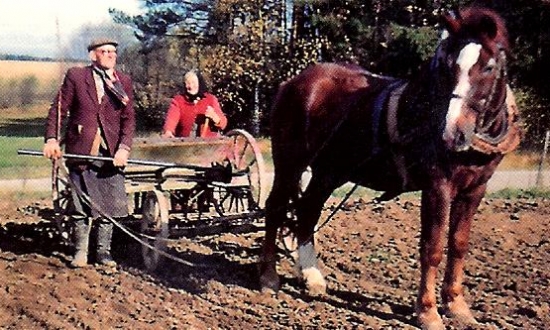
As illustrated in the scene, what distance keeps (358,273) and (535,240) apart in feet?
7.15

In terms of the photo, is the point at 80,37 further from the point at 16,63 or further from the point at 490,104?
the point at 490,104

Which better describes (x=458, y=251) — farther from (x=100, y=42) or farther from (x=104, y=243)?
(x=100, y=42)

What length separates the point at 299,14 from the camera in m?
20.0

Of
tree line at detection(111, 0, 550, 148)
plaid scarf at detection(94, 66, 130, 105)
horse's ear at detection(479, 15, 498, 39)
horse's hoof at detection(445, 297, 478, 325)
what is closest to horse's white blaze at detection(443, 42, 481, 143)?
horse's ear at detection(479, 15, 498, 39)

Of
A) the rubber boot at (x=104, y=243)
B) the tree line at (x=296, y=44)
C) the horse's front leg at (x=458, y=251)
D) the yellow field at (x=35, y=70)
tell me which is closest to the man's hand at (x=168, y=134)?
the rubber boot at (x=104, y=243)

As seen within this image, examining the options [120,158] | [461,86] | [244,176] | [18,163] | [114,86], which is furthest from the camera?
[18,163]

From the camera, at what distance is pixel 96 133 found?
599 centimetres

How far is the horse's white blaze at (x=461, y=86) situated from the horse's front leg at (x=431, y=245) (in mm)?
526

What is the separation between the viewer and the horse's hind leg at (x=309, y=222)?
5.59m

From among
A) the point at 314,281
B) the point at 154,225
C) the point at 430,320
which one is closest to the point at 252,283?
the point at 314,281

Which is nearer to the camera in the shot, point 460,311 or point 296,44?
point 460,311

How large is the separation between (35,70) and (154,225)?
1828 cm

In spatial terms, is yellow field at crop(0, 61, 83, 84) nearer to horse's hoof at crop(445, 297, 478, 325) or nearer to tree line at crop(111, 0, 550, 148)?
tree line at crop(111, 0, 550, 148)

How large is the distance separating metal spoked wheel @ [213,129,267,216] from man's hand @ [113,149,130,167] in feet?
2.48
